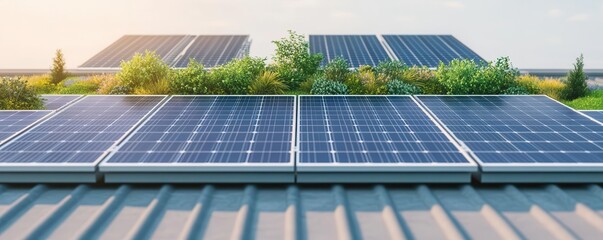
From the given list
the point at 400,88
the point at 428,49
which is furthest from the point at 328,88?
the point at 428,49

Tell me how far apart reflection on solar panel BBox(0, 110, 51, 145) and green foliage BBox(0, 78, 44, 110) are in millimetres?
2962

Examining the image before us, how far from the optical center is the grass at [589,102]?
2108cm

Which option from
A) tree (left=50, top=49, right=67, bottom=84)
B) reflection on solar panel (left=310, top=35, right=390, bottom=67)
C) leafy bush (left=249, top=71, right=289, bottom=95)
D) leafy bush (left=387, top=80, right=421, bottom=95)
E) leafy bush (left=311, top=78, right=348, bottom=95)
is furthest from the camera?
reflection on solar panel (left=310, top=35, right=390, bottom=67)

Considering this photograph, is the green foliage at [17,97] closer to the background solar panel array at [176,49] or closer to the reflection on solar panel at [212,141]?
the reflection on solar panel at [212,141]

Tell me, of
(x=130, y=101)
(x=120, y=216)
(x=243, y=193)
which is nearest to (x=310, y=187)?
(x=243, y=193)

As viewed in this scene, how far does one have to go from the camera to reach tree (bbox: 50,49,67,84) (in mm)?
26016

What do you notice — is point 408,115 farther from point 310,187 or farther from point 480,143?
point 310,187

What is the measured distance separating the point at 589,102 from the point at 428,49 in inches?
466

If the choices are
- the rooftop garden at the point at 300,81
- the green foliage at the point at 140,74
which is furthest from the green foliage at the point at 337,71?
the green foliage at the point at 140,74

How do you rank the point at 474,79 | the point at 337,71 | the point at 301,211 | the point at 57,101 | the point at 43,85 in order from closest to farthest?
the point at 301,211, the point at 57,101, the point at 474,79, the point at 337,71, the point at 43,85

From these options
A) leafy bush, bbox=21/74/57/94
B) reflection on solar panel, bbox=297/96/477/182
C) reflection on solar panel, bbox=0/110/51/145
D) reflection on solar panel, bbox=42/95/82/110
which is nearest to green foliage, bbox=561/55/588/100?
reflection on solar panel, bbox=297/96/477/182

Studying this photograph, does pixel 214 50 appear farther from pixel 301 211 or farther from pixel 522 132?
pixel 301 211

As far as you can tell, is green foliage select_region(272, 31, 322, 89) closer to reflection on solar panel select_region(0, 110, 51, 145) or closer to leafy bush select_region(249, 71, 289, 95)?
leafy bush select_region(249, 71, 289, 95)

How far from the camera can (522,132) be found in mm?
12961
